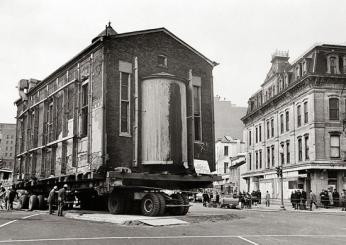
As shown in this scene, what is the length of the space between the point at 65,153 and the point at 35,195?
6678 mm

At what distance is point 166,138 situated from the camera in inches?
720

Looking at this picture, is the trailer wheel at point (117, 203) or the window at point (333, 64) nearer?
the trailer wheel at point (117, 203)

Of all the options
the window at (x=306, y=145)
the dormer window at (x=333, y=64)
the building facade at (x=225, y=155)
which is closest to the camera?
the dormer window at (x=333, y=64)

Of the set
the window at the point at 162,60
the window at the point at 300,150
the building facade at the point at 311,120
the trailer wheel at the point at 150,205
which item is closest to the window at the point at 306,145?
the building facade at the point at 311,120

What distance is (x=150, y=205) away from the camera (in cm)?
1741

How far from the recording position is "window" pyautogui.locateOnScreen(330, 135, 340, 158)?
38.3 meters

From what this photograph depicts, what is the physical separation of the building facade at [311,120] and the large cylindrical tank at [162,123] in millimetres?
22333

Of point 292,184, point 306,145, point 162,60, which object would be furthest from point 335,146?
point 162,60

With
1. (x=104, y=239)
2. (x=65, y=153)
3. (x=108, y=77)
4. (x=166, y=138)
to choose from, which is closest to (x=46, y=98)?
(x=65, y=153)

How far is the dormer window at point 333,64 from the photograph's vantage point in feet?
128

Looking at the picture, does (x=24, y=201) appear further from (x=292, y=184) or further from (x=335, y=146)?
(x=335, y=146)

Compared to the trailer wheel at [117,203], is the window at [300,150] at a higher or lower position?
higher

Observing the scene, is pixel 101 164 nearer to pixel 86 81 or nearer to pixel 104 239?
pixel 86 81

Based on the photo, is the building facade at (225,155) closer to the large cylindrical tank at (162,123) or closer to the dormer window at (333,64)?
the dormer window at (333,64)
